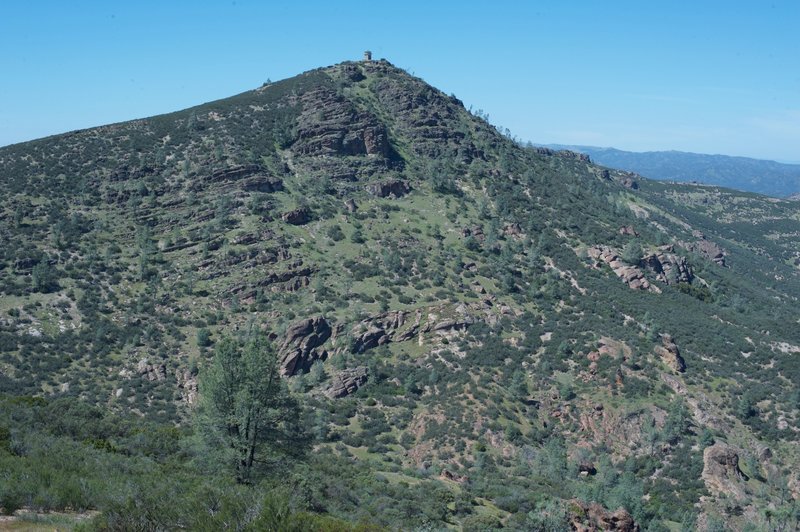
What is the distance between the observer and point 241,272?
67375 millimetres

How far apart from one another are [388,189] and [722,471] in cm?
5567

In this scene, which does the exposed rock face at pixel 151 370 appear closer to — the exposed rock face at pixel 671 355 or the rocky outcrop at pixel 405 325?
the rocky outcrop at pixel 405 325

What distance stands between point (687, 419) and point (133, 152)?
7637 centimetres

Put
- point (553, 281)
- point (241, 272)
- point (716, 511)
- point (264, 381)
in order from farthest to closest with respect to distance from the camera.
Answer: point (553, 281) < point (241, 272) < point (716, 511) < point (264, 381)

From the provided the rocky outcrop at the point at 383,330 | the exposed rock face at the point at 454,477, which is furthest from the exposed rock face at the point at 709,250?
the exposed rock face at the point at 454,477

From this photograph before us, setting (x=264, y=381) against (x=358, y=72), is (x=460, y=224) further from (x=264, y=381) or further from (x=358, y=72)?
(x=264, y=381)

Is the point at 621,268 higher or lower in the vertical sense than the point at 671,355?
higher

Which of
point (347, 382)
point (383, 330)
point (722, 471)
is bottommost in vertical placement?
point (722, 471)

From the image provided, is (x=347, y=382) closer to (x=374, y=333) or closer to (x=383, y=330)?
(x=374, y=333)

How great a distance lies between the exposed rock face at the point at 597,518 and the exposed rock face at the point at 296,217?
177ft

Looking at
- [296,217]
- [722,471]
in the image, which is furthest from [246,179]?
[722,471]

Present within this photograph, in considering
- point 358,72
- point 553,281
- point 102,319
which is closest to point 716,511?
point 553,281

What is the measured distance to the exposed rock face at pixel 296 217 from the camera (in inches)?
2997

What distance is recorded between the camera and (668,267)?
286 ft
